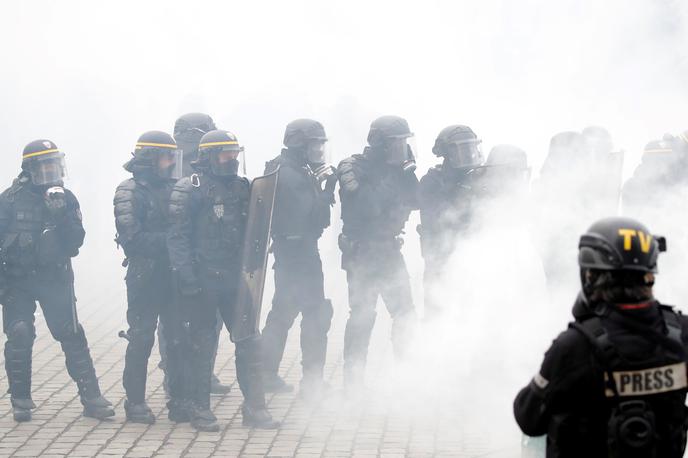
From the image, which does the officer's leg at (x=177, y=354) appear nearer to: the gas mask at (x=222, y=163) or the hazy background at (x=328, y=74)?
the gas mask at (x=222, y=163)

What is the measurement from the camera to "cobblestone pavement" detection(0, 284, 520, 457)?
7648 mm

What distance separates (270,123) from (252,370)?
38.2 feet

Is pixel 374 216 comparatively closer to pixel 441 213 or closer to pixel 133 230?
pixel 441 213

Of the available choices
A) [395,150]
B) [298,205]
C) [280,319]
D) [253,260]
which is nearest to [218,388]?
[280,319]

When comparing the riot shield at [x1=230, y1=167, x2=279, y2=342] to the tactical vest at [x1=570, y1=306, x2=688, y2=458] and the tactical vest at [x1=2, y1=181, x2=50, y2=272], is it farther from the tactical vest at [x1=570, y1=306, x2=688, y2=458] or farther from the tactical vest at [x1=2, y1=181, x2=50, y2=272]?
the tactical vest at [x1=570, y1=306, x2=688, y2=458]

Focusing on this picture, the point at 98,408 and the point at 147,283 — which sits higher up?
the point at 147,283

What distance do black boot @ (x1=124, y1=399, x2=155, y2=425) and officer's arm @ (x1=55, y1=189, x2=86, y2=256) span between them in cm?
119

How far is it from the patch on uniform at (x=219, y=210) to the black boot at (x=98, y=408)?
157 cm

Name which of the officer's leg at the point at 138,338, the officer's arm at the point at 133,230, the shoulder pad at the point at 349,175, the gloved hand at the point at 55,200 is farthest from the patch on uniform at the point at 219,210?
the shoulder pad at the point at 349,175

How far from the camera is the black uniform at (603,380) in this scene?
3.76 m

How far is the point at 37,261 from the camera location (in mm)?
8453

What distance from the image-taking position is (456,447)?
25.1ft

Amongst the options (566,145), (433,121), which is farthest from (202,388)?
(433,121)

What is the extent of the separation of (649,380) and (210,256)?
4908 millimetres
